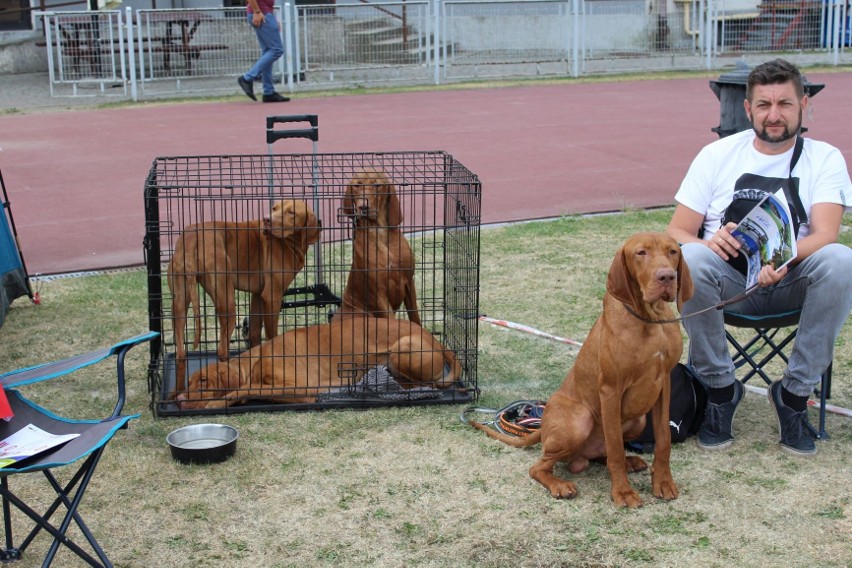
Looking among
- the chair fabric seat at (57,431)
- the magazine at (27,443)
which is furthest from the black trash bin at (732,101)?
the magazine at (27,443)

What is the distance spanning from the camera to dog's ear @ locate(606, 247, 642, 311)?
361cm

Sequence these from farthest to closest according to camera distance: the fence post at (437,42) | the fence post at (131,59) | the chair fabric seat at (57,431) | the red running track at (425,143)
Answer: the fence post at (437,42)
the fence post at (131,59)
the red running track at (425,143)
the chair fabric seat at (57,431)

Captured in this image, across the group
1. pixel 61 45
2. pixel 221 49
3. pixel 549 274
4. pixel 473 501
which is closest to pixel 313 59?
pixel 221 49

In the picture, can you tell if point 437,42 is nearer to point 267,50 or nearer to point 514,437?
point 267,50

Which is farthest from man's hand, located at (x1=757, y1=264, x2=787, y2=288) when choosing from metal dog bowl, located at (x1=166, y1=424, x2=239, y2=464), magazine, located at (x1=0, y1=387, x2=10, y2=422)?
magazine, located at (x1=0, y1=387, x2=10, y2=422)

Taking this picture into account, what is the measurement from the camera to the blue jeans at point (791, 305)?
4016 millimetres

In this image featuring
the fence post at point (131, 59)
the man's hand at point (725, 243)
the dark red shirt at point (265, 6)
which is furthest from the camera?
the fence post at point (131, 59)

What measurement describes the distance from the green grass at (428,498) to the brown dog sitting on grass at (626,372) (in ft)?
0.35

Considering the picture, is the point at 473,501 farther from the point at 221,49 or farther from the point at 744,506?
the point at 221,49

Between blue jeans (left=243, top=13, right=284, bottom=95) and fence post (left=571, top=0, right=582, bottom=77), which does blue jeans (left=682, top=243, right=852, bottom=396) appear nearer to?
blue jeans (left=243, top=13, right=284, bottom=95)

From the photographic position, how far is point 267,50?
15.6 meters

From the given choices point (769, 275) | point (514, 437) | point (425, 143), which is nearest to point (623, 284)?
point (769, 275)

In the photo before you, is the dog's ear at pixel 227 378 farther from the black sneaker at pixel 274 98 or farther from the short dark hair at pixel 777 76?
the black sneaker at pixel 274 98

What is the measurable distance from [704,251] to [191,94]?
13861 mm
